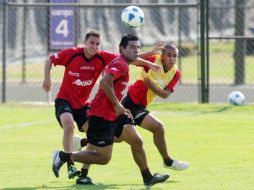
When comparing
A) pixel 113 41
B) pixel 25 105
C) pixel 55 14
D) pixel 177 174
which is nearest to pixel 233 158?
pixel 177 174

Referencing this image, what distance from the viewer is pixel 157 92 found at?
11109 millimetres

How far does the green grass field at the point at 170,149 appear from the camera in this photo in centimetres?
1060

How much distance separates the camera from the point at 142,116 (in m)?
11.3

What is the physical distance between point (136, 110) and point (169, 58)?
31.1 inches

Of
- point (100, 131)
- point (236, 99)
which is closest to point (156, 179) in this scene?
point (100, 131)

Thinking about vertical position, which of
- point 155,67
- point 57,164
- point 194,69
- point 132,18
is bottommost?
point 57,164

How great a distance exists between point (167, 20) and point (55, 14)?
507 inches

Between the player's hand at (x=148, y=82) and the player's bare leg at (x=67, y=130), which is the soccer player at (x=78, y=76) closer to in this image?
the player's bare leg at (x=67, y=130)

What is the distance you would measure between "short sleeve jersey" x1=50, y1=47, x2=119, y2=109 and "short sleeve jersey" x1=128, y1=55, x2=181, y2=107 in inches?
20.1

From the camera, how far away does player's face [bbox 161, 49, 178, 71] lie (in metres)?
11.1

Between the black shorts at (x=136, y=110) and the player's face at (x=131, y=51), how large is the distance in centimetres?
133

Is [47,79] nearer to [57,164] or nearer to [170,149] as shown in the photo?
[57,164]

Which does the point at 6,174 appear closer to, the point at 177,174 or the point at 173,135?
the point at 177,174

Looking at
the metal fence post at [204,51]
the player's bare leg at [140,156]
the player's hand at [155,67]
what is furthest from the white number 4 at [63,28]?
the player's bare leg at [140,156]
